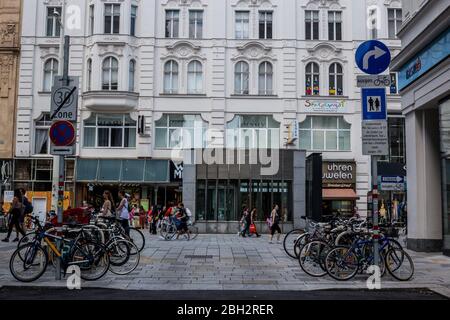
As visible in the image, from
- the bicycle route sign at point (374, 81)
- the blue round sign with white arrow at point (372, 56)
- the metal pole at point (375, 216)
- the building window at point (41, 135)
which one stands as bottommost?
the metal pole at point (375, 216)

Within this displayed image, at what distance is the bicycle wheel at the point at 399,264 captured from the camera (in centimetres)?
1098

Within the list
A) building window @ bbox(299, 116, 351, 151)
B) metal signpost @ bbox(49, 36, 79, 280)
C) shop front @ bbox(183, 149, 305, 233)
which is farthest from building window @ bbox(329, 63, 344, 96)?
metal signpost @ bbox(49, 36, 79, 280)

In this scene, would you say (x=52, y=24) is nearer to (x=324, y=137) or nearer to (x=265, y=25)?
(x=265, y=25)

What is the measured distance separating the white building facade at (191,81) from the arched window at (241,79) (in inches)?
2.6

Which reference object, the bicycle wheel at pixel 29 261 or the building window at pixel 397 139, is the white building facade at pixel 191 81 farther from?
the bicycle wheel at pixel 29 261

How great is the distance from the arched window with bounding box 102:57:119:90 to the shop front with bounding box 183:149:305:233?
8.48 meters

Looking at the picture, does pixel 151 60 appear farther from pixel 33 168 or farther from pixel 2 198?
pixel 2 198

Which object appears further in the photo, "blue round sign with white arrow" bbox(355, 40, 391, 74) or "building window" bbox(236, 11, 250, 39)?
"building window" bbox(236, 11, 250, 39)

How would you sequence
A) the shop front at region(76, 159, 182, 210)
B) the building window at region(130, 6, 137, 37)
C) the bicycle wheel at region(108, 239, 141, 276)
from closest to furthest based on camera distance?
the bicycle wheel at region(108, 239, 141, 276) < the shop front at region(76, 159, 182, 210) < the building window at region(130, 6, 137, 37)

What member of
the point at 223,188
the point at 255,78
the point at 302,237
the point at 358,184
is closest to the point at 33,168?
the point at 223,188

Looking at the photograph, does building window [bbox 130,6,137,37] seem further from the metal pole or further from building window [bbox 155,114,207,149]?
the metal pole

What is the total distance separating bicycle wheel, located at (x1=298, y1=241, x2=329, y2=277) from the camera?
11341 mm

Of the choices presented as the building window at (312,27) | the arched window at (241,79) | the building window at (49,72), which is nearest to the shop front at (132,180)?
the building window at (49,72)
